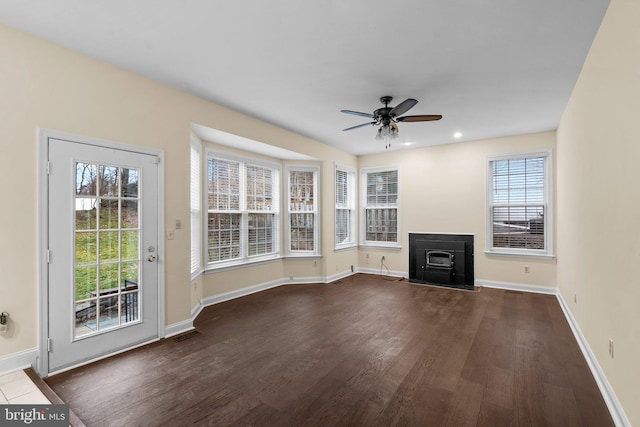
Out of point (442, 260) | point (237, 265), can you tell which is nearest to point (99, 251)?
point (237, 265)

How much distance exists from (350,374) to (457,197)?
4573 millimetres

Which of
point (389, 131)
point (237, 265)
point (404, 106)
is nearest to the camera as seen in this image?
point (404, 106)

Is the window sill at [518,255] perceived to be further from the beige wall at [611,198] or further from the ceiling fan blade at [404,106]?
the ceiling fan blade at [404,106]

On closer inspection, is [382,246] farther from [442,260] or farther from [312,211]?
[312,211]

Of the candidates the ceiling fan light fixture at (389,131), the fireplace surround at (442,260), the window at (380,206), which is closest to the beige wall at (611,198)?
the ceiling fan light fixture at (389,131)

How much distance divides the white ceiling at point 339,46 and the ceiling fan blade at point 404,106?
0.26 metres

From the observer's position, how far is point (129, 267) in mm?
3150

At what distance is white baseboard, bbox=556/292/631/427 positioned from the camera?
6.50 ft

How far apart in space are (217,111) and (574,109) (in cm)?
428

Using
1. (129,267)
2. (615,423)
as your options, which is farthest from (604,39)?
(129,267)

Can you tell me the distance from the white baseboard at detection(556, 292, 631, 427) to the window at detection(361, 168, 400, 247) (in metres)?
3.70

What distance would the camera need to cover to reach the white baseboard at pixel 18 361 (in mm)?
2406

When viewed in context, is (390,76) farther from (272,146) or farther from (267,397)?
(267,397)

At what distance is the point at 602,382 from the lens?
2395 mm
